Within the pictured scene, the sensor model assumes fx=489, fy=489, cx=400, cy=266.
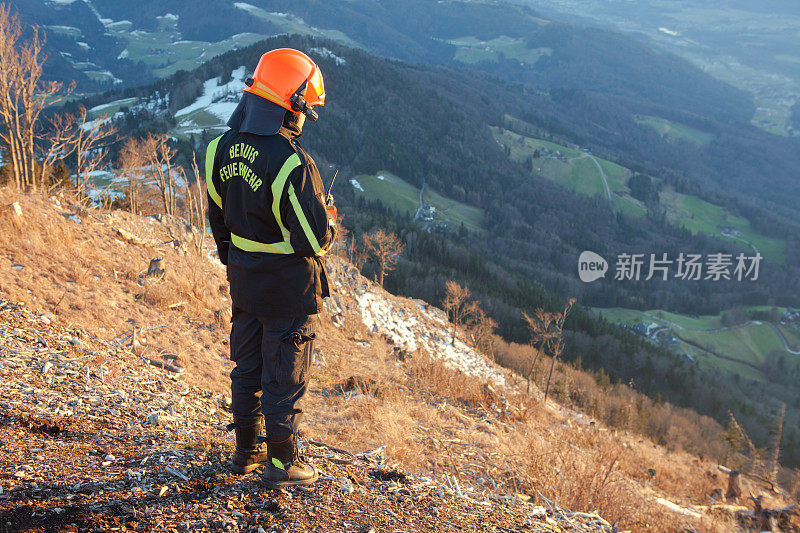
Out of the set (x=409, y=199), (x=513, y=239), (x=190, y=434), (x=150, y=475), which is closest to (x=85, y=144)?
(x=190, y=434)

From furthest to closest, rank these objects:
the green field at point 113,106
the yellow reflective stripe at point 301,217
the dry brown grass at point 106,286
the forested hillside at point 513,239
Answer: the green field at point 113,106, the forested hillside at point 513,239, the dry brown grass at point 106,286, the yellow reflective stripe at point 301,217

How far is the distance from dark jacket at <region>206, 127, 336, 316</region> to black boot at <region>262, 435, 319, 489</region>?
3.48 ft

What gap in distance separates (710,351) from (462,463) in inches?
4919

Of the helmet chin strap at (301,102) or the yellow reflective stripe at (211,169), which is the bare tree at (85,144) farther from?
the helmet chin strap at (301,102)

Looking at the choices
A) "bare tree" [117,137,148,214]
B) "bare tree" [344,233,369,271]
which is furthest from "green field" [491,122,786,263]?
"bare tree" [117,137,148,214]

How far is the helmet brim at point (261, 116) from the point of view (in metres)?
3.49

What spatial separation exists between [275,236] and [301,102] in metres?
1.01

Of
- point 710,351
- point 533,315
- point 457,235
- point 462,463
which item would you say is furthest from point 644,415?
point 457,235

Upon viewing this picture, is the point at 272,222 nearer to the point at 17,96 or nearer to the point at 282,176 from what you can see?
the point at 282,176

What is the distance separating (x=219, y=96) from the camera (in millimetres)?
152125

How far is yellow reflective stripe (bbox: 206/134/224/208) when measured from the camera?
3736 mm

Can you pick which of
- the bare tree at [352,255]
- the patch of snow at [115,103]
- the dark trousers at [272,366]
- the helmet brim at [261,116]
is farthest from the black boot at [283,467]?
the patch of snow at [115,103]

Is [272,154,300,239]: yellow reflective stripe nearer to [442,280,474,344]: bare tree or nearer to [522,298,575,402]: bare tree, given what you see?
[522,298,575,402]: bare tree

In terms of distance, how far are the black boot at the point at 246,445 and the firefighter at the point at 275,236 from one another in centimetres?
10
